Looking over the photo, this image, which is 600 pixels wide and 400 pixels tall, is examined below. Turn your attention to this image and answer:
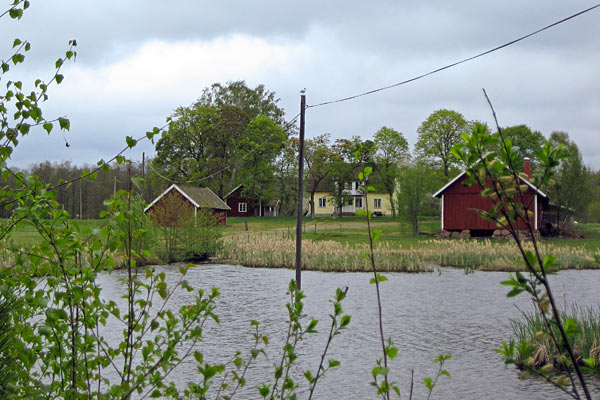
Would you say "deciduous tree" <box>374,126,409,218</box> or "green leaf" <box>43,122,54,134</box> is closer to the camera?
"green leaf" <box>43,122,54,134</box>

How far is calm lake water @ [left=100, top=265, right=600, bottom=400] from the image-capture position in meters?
10.2

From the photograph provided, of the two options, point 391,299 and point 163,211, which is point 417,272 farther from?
point 163,211

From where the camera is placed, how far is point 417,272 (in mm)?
26328

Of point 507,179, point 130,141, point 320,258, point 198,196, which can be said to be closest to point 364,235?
point 198,196

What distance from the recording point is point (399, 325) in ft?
50.2

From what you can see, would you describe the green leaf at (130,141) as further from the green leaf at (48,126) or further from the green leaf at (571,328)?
the green leaf at (571,328)

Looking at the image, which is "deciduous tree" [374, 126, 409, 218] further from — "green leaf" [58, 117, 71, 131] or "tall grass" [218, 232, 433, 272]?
"green leaf" [58, 117, 71, 131]

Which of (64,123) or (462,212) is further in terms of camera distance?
(462,212)

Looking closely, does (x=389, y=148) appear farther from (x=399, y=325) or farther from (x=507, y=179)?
(x=507, y=179)

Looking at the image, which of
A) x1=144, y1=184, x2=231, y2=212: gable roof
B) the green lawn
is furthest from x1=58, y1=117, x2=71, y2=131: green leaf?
x1=144, y1=184, x2=231, y2=212: gable roof

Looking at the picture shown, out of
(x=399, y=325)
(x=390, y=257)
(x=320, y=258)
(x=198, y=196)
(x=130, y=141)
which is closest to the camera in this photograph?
(x=130, y=141)

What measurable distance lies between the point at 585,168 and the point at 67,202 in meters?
60.4

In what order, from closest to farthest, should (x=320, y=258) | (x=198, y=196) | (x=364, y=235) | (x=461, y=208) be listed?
(x=320, y=258) → (x=461, y=208) → (x=364, y=235) → (x=198, y=196)

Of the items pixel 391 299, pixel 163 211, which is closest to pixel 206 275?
pixel 163 211
